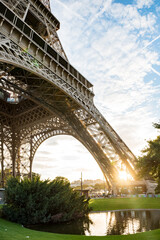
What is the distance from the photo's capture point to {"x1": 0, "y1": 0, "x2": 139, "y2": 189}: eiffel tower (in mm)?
18281

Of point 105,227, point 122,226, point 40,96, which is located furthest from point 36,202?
point 40,96

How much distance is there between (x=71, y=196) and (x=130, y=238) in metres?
9.44

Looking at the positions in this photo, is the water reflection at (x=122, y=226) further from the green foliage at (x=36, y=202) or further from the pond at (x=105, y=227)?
the green foliage at (x=36, y=202)

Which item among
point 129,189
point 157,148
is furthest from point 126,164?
point 157,148

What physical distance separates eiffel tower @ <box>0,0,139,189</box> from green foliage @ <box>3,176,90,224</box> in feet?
29.8

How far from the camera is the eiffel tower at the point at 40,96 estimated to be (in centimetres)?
1828

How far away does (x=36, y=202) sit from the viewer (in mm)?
13500

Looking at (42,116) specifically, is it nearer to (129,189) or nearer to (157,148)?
(129,189)

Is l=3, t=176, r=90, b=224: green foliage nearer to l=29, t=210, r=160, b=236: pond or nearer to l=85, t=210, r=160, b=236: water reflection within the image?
l=29, t=210, r=160, b=236: pond

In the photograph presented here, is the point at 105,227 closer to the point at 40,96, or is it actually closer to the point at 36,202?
the point at 36,202

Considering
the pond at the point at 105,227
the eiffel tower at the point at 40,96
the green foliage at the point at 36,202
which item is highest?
the eiffel tower at the point at 40,96

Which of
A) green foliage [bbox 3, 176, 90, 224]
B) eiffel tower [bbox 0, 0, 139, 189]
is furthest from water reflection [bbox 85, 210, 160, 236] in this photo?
eiffel tower [bbox 0, 0, 139, 189]

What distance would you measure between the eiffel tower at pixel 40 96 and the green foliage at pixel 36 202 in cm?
908

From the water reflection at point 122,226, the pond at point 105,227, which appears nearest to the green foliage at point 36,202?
the pond at point 105,227
